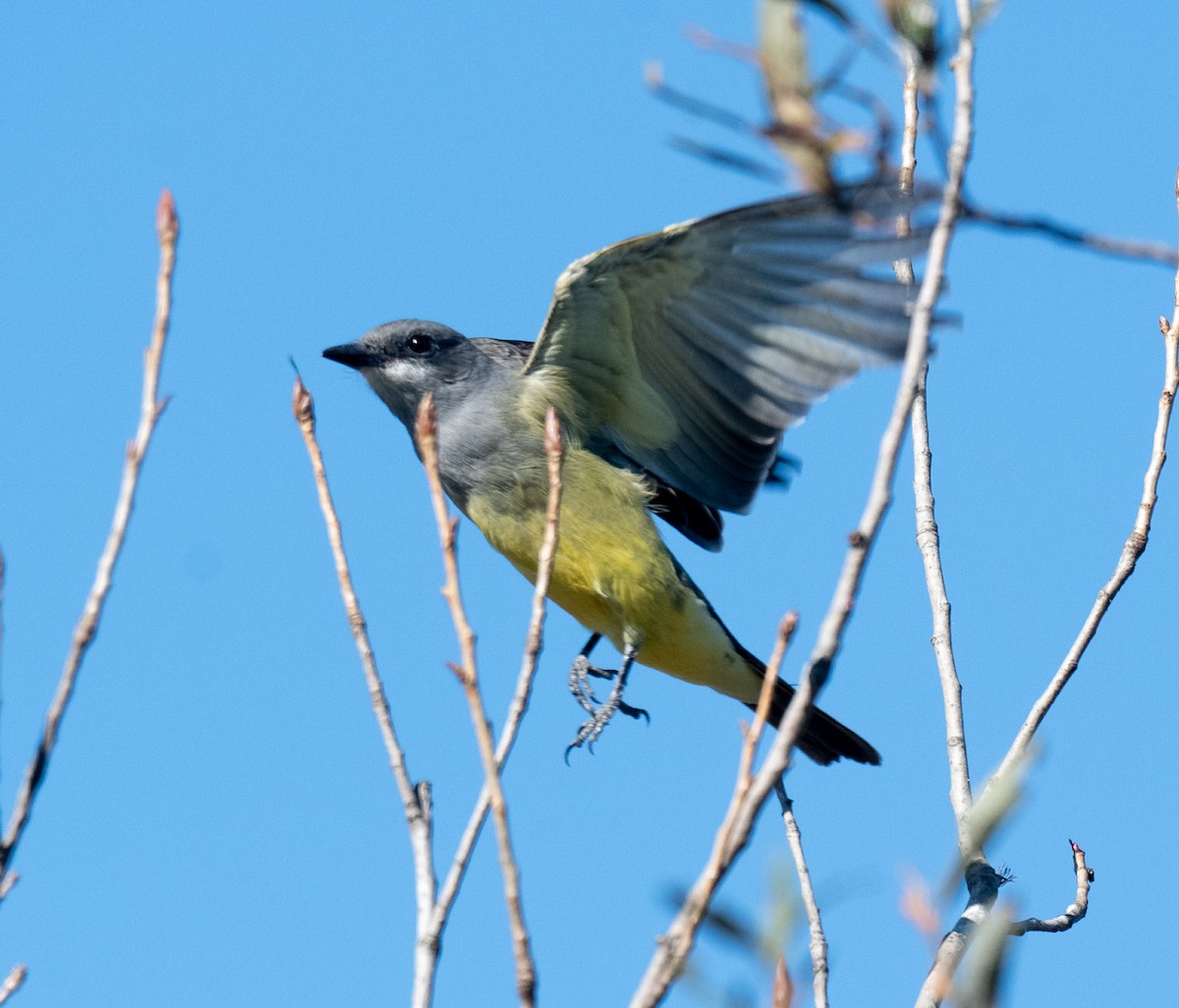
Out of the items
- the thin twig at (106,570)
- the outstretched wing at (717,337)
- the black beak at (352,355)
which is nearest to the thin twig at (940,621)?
the outstretched wing at (717,337)

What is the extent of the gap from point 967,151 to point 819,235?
142 inches

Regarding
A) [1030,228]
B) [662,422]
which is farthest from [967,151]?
[662,422]

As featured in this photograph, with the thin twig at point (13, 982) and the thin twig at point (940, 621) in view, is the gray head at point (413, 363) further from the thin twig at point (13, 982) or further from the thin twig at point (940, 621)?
the thin twig at point (13, 982)

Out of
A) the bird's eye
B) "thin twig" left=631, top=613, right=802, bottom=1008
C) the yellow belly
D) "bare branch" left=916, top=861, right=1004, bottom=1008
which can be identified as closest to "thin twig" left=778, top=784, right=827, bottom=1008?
"bare branch" left=916, top=861, right=1004, bottom=1008

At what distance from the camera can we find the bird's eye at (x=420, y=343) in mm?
6643

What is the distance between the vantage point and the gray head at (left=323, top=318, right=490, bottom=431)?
650 cm

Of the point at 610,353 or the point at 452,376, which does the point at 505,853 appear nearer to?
the point at 610,353

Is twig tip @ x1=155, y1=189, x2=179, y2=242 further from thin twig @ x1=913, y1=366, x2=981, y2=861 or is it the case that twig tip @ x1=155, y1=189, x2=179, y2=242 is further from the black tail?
the black tail

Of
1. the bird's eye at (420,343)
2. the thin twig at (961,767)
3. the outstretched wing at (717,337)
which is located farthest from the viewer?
the bird's eye at (420,343)

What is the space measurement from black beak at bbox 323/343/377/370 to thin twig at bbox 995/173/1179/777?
12.1 ft

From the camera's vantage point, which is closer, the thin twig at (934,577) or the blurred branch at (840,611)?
the blurred branch at (840,611)

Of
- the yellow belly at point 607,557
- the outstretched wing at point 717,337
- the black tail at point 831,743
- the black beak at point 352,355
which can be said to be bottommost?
the black tail at point 831,743

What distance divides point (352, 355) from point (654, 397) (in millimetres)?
1340

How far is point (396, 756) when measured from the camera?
239 cm
